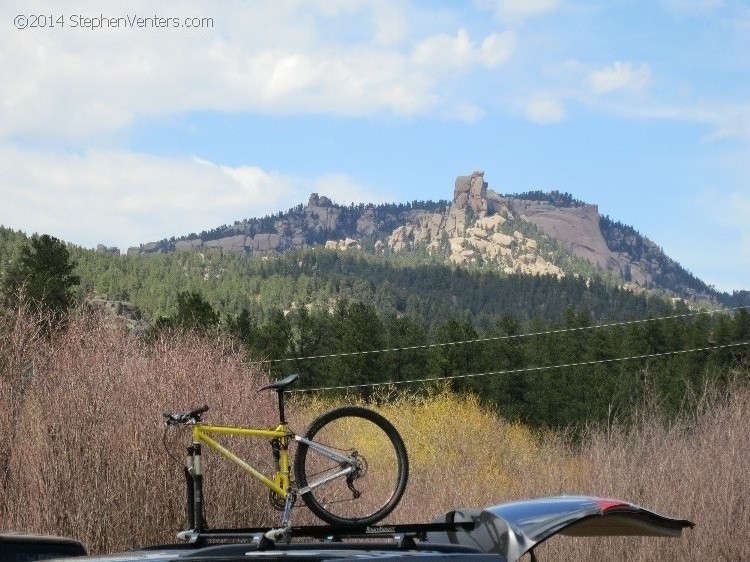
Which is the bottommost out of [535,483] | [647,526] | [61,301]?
[535,483]

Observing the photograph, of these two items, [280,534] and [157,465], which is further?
[157,465]

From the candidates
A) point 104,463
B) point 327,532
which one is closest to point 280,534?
point 327,532

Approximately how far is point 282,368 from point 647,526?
7873cm

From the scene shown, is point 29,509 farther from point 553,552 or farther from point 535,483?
point 535,483

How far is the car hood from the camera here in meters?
3.13

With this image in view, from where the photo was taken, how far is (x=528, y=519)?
3.22m

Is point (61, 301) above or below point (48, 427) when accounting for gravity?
above

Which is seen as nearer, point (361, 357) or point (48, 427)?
point (48, 427)

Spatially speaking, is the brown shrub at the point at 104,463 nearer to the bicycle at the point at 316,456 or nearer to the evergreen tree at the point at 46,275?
the bicycle at the point at 316,456

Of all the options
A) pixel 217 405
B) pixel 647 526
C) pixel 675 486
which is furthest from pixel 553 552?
pixel 647 526

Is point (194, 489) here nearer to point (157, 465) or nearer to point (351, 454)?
point (351, 454)

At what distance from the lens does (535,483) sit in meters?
27.4

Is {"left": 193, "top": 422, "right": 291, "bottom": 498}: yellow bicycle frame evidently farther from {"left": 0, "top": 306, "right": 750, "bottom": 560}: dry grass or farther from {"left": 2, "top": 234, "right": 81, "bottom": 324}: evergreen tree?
{"left": 2, "top": 234, "right": 81, "bottom": 324}: evergreen tree

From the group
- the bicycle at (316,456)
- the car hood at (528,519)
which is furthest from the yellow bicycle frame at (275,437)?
the car hood at (528,519)
